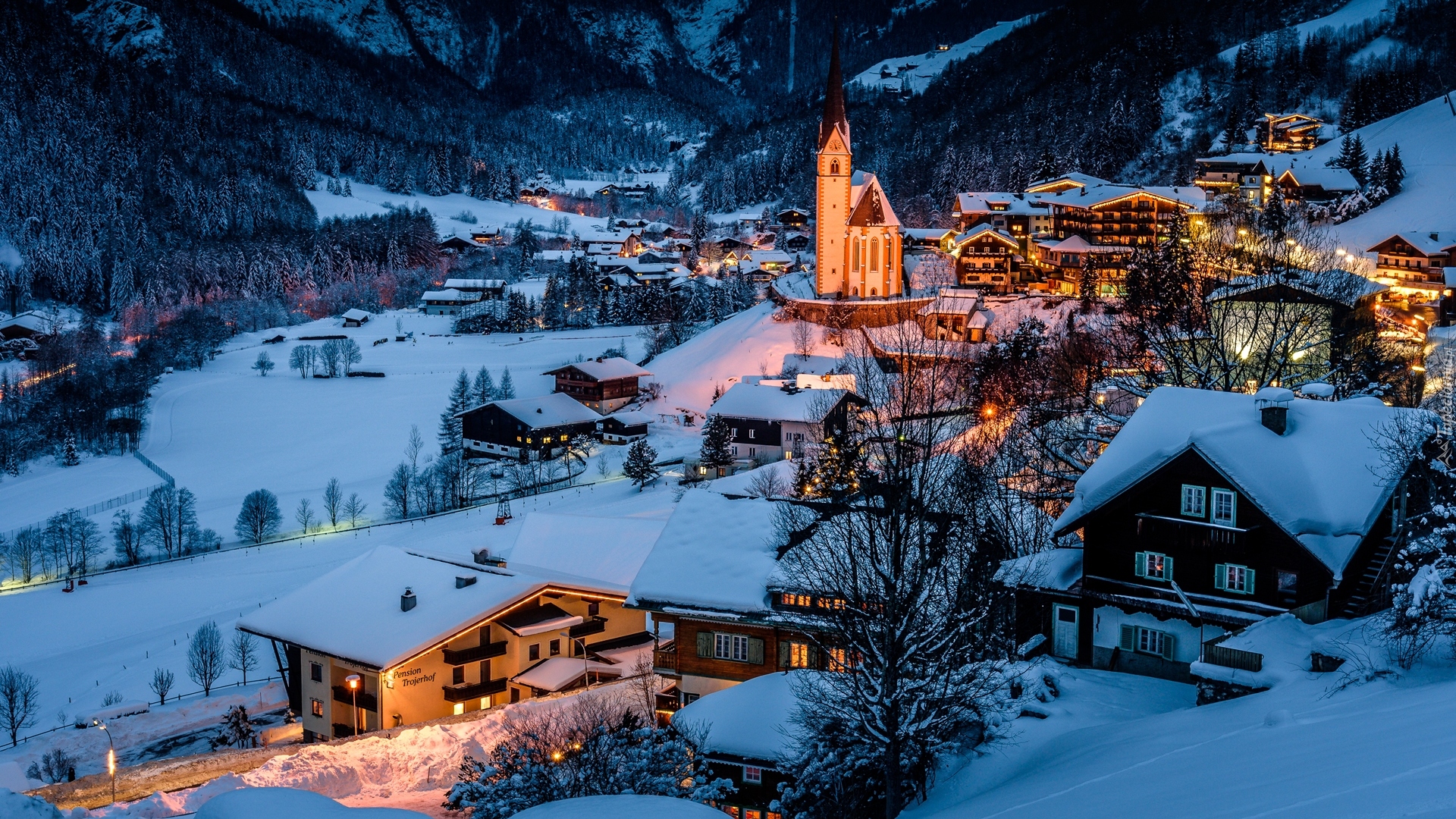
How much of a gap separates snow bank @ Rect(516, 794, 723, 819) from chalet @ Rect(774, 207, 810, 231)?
358ft

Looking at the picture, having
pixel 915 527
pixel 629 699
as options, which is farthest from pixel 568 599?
pixel 915 527

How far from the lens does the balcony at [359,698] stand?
74.9ft

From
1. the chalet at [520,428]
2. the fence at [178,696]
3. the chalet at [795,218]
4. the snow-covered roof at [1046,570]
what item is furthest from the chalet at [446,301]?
the snow-covered roof at [1046,570]

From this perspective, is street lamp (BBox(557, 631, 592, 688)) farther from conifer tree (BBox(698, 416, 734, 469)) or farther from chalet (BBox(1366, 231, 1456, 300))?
chalet (BBox(1366, 231, 1456, 300))

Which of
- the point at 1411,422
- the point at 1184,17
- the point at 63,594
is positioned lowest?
the point at 63,594

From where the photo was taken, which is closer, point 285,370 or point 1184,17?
point 285,370

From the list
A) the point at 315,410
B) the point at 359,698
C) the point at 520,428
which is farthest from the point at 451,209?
the point at 359,698

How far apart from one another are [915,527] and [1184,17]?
122 metres

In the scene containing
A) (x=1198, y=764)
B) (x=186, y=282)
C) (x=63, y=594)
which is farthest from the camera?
(x=186, y=282)

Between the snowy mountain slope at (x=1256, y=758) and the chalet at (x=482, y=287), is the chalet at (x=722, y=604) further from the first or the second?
the chalet at (x=482, y=287)

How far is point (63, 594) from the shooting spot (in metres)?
35.3

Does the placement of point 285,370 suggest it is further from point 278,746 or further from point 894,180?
point 894,180

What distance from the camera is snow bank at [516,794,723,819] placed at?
28.7ft

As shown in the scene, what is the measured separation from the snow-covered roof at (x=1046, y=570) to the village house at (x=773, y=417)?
28.8m
